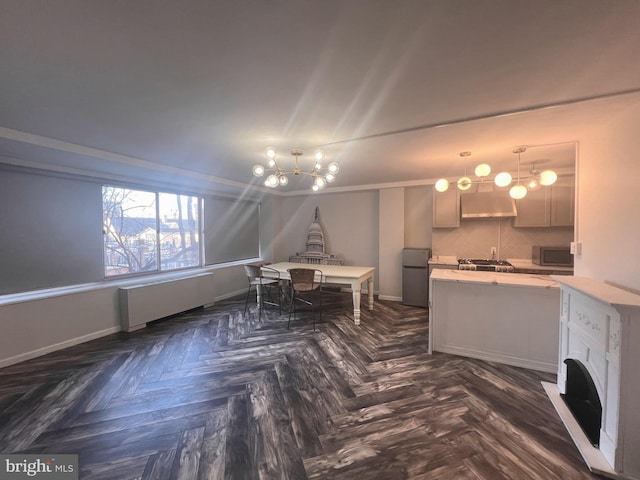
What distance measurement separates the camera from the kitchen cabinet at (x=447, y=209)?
456cm

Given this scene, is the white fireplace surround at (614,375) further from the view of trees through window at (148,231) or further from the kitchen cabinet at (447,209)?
the view of trees through window at (148,231)

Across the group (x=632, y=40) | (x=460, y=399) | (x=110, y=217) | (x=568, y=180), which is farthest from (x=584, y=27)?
(x=110, y=217)

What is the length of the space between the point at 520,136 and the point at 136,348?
486 cm

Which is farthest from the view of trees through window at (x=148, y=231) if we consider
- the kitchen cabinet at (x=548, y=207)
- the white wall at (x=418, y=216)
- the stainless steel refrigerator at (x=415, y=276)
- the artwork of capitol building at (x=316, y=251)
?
the kitchen cabinet at (x=548, y=207)

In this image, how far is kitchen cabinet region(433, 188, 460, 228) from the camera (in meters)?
4.56

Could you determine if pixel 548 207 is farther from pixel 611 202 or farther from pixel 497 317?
pixel 497 317

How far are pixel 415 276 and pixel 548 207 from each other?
2.26m

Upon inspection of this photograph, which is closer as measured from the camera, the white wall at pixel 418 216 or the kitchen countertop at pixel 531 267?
the kitchen countertop at pixel 531 267

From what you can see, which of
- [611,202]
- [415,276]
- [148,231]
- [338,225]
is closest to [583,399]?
[611,202]

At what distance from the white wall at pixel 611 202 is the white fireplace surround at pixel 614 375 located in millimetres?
359

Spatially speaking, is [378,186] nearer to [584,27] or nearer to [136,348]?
[584,27]

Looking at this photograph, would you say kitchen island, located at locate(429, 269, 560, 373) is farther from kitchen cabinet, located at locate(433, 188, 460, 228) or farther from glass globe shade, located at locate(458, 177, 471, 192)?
kitchen cabinet, located at locate(433, 188, 460, 228)

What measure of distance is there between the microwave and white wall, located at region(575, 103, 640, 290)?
4.93 feet

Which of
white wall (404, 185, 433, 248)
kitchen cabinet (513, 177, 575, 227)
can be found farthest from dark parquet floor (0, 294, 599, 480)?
kitchen cabinet (513, 177, 575, 227)
